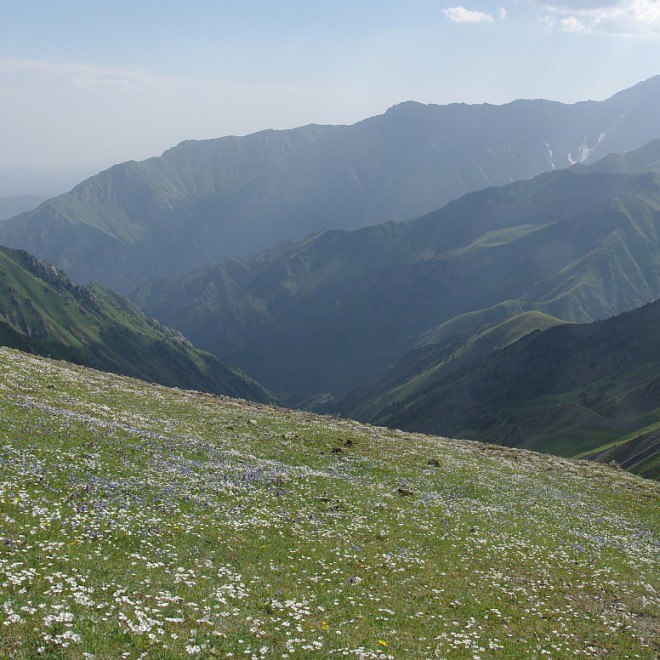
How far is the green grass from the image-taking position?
48.9 feet

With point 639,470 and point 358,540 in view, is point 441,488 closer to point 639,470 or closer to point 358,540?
point 358,540

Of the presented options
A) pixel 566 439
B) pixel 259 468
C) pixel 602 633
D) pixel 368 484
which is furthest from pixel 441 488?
pixel 566 439

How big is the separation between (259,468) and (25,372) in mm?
25444

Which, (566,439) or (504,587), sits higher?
(504,587)

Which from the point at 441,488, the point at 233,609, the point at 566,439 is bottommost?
the point at 566,439

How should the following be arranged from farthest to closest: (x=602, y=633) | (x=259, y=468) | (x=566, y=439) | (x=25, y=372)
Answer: (x=566, y=439) → (x=25, y=372) → (x=259, y=468) → (x=602, y=633)

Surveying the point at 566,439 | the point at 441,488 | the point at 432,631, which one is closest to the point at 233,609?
the point at 432,631

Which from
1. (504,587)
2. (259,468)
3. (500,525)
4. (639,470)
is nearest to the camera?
(504,587)

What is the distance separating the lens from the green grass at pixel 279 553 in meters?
14.9

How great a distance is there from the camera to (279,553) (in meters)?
21.4

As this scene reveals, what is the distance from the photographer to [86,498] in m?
22.3

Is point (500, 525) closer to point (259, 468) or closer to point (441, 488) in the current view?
point (441, 488)

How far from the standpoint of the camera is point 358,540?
24422 mm

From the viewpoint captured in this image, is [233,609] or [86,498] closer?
[233,609]
